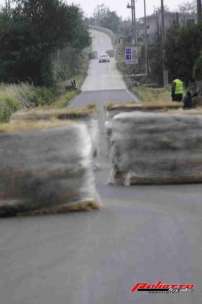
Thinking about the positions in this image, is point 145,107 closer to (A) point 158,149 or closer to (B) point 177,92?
(A) point 158,149

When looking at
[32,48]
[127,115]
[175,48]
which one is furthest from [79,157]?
[32,48]

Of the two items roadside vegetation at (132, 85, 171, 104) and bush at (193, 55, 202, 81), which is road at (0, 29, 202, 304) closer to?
roadside vegetation at (132, 85, 171, 104)

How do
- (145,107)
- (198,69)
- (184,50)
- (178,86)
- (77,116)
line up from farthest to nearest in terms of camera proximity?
(184,50) < (198,69) < (178,86) < (145,107) < (77,116)

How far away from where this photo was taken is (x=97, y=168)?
17047 millimetres

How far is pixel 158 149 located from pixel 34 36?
52.6 metres

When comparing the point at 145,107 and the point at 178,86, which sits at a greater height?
the point at 145,107

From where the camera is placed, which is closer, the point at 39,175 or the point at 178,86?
the point at 39,175

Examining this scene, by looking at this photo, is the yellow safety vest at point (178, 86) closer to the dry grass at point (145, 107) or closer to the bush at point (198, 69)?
the dry grass at point (145, 107)

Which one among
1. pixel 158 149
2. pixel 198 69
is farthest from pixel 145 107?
pixel 198 69

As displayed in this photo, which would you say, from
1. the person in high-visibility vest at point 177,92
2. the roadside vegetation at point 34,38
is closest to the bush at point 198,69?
the person in high-visibility vest at point 177,92

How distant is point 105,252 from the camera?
8.82 meters

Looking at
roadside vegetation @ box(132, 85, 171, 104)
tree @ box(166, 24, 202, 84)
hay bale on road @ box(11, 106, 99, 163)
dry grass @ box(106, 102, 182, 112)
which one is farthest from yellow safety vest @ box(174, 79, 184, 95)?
tree @ box(166, 24, 202, 84)

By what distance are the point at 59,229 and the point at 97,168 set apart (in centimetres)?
663

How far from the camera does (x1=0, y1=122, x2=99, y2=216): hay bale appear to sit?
1173 cm
